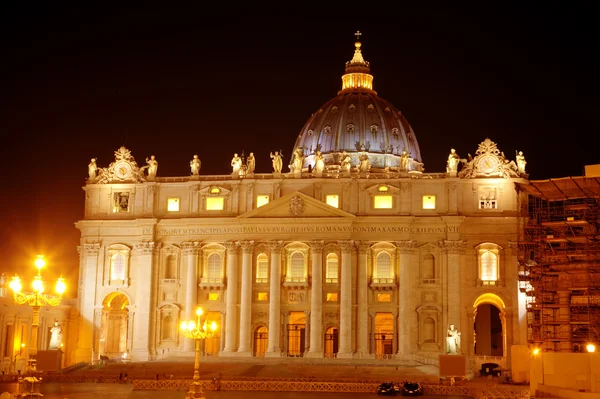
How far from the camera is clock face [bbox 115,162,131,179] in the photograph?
92438 mm

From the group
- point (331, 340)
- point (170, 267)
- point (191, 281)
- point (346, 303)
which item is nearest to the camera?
point (346, 303)

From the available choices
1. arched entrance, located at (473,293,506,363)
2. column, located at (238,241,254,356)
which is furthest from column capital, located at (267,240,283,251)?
arched entrance, located at (473,293,506,363)

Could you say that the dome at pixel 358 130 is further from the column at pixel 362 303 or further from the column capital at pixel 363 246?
the column at pixel 362 303

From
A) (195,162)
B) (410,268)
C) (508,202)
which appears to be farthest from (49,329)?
(508,202)

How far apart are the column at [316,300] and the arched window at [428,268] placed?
29.5 feet

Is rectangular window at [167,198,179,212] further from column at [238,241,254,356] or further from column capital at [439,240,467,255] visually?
column capital at [439,240,467,255]

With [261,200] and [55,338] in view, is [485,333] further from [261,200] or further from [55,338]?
[55,338]

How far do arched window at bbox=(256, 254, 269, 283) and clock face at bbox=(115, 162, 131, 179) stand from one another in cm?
1495

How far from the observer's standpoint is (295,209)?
87062mm

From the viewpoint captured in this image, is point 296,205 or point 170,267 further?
point 170,267

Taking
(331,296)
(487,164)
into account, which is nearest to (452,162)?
(487,164)

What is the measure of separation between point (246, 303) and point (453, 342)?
769 inches

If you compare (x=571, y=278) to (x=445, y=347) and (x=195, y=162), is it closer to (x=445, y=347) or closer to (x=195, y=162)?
(x=445, y=347)

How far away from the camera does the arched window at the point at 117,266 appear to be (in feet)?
300
